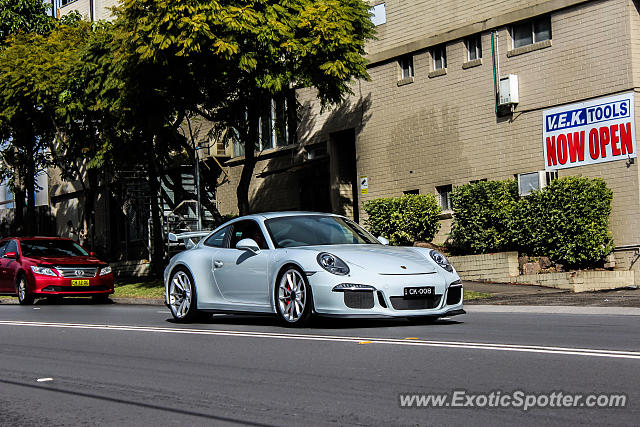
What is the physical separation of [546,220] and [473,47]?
20.7 ft

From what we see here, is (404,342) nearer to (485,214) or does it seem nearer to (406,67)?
(485,214)

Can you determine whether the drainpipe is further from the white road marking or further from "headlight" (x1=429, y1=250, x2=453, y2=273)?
the white road marking

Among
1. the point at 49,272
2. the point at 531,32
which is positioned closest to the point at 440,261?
the point at 49,272

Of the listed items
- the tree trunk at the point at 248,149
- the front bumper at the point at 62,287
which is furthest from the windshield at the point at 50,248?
the tree trunk at the point at 248,149

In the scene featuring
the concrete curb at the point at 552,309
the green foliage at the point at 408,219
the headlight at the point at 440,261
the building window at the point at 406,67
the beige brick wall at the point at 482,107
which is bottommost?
the concrete curb at the point at 552,309

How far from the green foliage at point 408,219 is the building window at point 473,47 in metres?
4.07

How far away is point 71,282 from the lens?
70.1ft

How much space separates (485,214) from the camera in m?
23.8

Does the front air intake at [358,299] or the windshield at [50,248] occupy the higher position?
the windshield at [50,248]

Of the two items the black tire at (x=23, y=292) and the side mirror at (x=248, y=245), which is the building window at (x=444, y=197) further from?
the side mirror at (x=248, y=245)

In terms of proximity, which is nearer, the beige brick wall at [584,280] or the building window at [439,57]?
the beige brick wall at [584,280]

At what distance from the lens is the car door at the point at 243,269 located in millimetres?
11383

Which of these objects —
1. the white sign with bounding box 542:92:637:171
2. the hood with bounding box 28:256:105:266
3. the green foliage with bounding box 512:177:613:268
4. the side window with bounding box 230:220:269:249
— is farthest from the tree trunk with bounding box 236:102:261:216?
the side window with bounding box 230:220:269:249

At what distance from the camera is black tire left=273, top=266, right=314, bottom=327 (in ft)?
34.7
